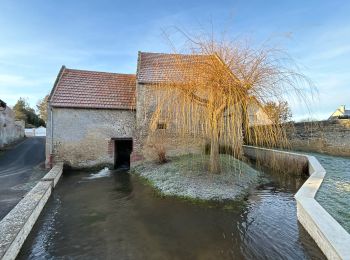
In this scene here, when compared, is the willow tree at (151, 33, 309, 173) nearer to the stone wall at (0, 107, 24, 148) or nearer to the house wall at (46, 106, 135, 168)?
the house wall at (46, 106, 135, 168)

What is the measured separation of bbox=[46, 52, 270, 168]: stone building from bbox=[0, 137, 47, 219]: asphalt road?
1431 millimetres

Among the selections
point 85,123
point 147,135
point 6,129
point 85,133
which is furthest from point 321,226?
point 6,129

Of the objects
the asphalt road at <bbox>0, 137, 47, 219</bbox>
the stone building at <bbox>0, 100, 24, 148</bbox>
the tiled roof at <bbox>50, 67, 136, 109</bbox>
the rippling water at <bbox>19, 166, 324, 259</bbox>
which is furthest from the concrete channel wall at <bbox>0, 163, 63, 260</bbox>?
the stone building at <bbox>0, 100, 24, 148</bbox>

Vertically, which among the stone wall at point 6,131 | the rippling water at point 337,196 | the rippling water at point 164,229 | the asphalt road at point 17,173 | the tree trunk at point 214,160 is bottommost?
the rippling water at point 164,229

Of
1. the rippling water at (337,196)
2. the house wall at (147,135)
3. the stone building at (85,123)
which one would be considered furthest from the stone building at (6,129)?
the rippling water at (337,196)

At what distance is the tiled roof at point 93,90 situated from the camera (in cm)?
1414

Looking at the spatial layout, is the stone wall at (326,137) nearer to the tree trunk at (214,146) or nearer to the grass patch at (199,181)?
the grass patch at (199,181)

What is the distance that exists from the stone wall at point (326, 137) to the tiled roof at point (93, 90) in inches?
360

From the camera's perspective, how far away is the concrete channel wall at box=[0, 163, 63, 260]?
14.4 ft

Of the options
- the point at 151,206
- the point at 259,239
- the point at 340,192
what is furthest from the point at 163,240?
the point at 340,192

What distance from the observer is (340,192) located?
692cm

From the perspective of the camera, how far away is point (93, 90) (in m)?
15.1

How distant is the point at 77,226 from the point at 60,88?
33.4ft

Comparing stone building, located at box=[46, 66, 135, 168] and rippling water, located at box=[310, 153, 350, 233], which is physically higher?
stone building, located at box=[46, 66, 135, 168]
